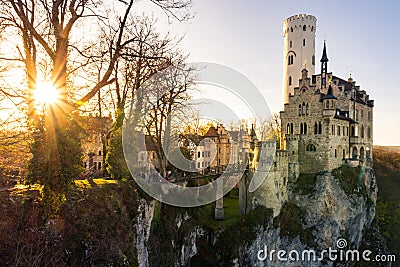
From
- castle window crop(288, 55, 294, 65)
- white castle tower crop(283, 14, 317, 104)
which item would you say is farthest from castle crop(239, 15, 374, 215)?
castle window crop(288, 55, 294, 65)

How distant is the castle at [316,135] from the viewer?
2783 centimetres

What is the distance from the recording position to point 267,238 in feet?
86.9

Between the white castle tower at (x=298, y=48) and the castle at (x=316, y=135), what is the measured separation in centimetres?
511

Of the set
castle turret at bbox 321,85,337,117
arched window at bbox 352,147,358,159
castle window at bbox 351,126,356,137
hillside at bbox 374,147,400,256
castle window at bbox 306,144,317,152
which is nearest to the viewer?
castle turret at bbox 321,85,337,117

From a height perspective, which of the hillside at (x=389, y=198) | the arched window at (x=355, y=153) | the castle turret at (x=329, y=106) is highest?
the castle turret at (x=329, y=106)

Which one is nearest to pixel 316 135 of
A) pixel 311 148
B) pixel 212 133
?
pixel 311 148

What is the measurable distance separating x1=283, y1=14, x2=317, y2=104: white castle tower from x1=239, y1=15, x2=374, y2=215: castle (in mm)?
5109

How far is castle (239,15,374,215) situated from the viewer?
2783cm

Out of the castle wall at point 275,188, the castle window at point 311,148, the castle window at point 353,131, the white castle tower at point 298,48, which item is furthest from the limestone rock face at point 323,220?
the white castle tower at point 298,48

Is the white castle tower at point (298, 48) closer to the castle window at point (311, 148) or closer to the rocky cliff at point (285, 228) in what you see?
the castle window at point (311, 148)

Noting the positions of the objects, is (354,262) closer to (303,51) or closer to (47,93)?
(303,51)

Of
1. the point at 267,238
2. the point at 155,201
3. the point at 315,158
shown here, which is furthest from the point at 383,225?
the point at 155,201

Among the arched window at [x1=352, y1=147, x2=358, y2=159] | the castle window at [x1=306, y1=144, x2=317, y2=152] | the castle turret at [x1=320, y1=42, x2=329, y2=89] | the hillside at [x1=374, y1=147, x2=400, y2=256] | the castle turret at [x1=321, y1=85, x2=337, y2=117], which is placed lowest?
the hillside at [x1=374, y1=147, x2=400, y2=256]

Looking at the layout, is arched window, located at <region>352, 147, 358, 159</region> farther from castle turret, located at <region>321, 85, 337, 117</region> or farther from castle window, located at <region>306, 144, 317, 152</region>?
castle turret, located at <region>321, 85, 337, 117</region>
